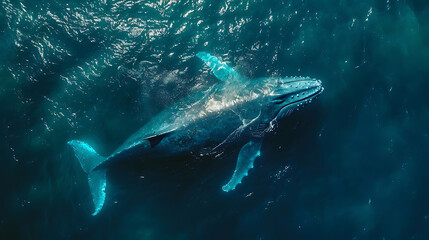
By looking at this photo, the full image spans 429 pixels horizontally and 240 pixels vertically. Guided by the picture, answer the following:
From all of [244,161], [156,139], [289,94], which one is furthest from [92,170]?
[289,94]

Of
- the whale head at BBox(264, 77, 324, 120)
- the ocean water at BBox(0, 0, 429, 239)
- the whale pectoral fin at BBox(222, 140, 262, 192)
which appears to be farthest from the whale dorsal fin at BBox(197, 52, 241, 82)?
the whale pectoral fin at BBox(222, 140, 262, 192)

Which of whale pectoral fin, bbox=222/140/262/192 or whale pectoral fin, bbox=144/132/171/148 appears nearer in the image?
whale pectoral fin, bbox=144/132/171/148

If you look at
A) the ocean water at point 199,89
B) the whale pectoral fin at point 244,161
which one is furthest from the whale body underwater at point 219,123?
the ocean water at point 199,89

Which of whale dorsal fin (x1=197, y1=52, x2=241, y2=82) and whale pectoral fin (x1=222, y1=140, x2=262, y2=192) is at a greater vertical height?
whale dorsal fin (x1=197, y1=52, x2=241, y2=82)

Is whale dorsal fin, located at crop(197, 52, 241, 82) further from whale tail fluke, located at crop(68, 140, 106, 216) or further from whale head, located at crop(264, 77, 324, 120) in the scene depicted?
whale tail fluke, located at crop(68, 140, 106, 216)

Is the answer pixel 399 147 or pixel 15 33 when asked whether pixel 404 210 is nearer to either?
pixel 399 147

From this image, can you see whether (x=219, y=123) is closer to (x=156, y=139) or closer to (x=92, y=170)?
(x=156, y=139)

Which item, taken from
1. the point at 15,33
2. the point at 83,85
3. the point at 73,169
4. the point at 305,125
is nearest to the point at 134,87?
the point at 83,85
